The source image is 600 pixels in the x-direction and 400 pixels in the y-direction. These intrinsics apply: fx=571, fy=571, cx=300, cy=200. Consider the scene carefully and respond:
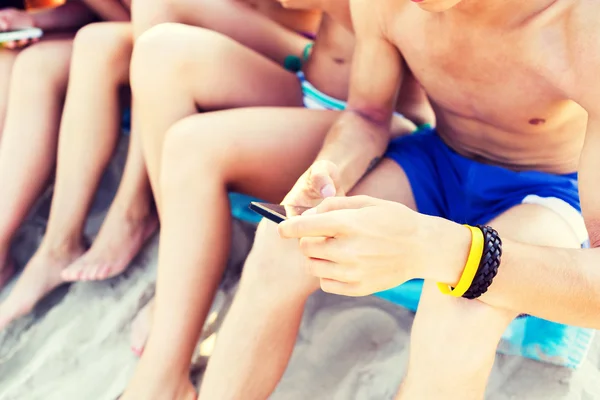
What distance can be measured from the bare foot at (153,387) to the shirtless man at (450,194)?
103 mm

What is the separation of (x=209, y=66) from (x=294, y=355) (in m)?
0.55

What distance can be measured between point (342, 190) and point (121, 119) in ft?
2.23

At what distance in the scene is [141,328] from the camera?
3.50ft

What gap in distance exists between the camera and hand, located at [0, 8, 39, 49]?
1364 millimetres

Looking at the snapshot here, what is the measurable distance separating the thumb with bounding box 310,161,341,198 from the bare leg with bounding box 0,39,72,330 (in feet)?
2.29

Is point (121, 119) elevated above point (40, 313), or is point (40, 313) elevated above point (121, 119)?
point (121, 119)

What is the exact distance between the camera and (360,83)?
965 millimetres

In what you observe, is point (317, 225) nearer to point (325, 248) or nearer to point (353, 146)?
point (325, 248)

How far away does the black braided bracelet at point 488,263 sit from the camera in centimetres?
61

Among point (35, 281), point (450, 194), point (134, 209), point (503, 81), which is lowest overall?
point (35, 281)

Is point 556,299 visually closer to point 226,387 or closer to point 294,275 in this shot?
point 294,275

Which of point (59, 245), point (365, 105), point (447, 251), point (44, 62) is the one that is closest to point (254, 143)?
point (365, 105)

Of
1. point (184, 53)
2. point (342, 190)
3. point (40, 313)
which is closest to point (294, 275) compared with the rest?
point (342, 190)

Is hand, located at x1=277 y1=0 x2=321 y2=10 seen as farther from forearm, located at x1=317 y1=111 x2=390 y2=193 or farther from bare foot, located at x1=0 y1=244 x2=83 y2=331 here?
bare foot, located at x1=0 y1=244 x2=83 y2=331
